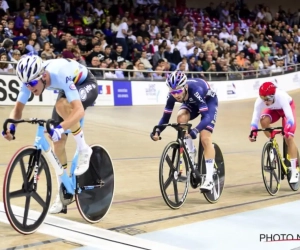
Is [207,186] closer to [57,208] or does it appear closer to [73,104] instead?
[57,208]

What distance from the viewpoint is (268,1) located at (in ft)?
82.4

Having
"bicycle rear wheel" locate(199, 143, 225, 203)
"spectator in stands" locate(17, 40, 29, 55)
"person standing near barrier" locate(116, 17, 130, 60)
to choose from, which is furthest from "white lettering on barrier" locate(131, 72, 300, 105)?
"bicycle rear wheel" locate(199, 143, 225, 203)

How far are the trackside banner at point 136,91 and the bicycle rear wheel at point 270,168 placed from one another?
6.28 meters

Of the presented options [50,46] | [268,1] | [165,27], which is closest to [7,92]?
[50,46]

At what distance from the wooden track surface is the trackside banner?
326mm

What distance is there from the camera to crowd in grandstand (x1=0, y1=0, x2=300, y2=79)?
38.5ft

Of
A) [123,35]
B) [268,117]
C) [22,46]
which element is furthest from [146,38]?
[268,117]

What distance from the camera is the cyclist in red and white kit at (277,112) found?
5641 millimetres

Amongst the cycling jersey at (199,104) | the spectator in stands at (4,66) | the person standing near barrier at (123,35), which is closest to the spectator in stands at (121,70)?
the person standing near barrier at (123,35)

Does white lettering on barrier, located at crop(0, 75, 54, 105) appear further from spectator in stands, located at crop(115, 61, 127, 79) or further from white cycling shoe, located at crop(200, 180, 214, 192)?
white cycling shoe, located at crop(200, 180, 214, 192)

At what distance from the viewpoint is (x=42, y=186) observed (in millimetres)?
4035

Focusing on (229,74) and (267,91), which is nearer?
(267,91)

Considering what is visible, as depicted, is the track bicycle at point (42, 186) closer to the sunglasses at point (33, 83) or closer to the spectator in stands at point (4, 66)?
the sunglasses at point (33, 83)

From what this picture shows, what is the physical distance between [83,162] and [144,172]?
260 cm
